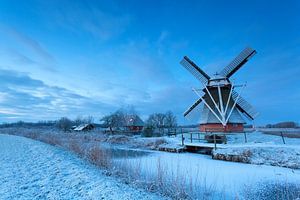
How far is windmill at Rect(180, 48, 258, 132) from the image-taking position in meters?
16.4

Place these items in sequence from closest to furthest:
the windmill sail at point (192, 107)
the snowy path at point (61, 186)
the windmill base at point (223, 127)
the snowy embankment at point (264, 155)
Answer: the snowy path at point (61, 186) → the snowy embankment at point (264, 155) → the windmill base at point (223, 127) → the windmill sail at point (192, 107)

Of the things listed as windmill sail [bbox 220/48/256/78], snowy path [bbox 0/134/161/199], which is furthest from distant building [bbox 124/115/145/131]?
snowy path [bbox 0/134/161/199]

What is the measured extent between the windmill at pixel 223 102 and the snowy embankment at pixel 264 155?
4.88 m

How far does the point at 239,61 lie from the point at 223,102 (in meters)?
4.28

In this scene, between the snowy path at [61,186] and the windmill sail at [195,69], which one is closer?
the snowy path at [61,186]

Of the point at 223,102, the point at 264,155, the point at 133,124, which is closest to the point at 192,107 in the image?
the point at 223,102

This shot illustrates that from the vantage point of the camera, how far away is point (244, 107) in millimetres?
18203

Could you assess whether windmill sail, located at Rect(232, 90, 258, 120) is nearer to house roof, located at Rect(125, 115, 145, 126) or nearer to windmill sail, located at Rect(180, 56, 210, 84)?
windmill sail, located at Rect(180, 56, 210, 84)

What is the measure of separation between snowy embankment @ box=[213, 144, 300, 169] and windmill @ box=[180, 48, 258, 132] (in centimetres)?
488

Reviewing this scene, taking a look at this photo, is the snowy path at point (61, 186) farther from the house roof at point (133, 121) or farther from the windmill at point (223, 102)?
the house roof at point (133, 121)

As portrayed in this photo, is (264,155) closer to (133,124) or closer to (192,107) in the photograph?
(192,107)

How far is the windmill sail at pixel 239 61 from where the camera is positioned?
17.9 meters

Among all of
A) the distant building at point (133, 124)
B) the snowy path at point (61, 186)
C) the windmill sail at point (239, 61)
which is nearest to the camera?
the snowy path at point (61, 186)

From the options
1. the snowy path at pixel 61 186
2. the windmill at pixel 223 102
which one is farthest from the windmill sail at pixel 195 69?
the snowy path at pixel 61 186
